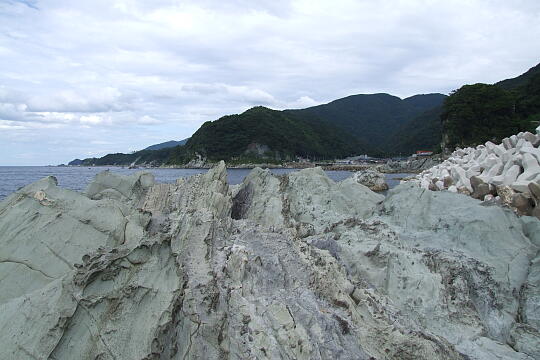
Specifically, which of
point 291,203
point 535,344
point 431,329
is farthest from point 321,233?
point 535,344

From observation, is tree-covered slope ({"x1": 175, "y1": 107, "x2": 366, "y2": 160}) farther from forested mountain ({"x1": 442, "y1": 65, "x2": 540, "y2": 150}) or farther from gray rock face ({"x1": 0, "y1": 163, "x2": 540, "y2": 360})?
gray rock face ({"x1": 0, "y1": 163, "x2": 540, "y2": 360})

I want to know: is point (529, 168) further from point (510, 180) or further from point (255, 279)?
point (255, 279)

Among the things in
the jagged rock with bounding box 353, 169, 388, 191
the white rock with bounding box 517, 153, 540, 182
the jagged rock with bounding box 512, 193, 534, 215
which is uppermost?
the white rock with bounding box 517, 153, 540, 182

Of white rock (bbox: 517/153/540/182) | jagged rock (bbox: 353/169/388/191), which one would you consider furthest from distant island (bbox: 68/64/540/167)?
white rock (bbox: 517/153/540/182)

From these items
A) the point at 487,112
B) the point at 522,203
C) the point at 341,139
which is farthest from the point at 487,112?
the point at 341,139

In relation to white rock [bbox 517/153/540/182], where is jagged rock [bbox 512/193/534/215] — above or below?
below

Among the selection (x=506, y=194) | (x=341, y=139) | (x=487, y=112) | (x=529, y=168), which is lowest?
(x=341, y=139)

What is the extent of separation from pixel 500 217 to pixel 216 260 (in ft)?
25.9

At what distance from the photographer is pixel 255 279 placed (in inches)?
293

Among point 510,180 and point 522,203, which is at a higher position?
point 510,180

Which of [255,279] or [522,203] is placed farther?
[522,203]

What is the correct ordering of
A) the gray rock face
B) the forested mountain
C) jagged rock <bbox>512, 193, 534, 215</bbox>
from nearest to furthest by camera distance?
the gray rock face < jagged rock <bbox>512, 193, 534, 215</bbox> < the forested mountain

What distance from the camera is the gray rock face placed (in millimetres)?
4914

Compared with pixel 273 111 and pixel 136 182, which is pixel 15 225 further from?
pixel 273 111
